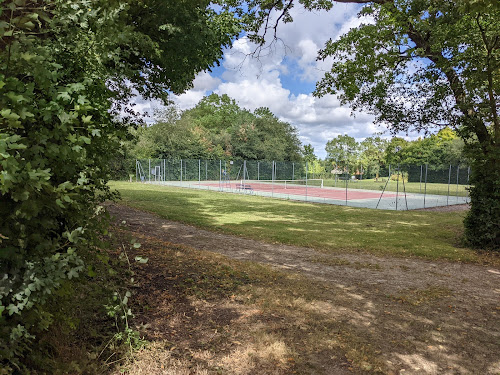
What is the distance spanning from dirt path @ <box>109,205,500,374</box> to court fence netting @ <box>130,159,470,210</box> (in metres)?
14.3

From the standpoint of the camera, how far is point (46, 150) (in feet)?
6.37

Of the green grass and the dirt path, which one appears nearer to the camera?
the dirt path

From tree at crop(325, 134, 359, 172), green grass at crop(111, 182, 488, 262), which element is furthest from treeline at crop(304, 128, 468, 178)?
green grass at crop(111, 182, 488, 262)

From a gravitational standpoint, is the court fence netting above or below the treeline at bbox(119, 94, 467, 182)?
below

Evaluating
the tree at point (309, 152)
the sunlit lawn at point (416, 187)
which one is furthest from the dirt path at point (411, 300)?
the tree at point (309, 152)

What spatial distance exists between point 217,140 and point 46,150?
54.2 m

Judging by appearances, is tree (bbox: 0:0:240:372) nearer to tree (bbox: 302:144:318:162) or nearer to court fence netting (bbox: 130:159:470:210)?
court fence netting (bbox: 130:159:470:210)

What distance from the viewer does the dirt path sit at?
3285 millimetres

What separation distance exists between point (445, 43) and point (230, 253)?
301 inches

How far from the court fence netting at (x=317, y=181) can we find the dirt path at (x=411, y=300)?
14254mm

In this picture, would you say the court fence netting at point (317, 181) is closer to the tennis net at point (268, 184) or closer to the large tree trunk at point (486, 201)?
the tennis net at point (268, 184)

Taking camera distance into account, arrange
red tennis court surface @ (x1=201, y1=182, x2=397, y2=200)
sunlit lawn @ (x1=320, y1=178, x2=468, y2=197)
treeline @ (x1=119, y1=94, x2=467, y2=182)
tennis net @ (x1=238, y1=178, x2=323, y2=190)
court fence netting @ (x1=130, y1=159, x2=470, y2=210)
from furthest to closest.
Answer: treeline @ (x1=119, y1=94, x2=467, y2=182) → tennis net @ (x1=238, y1=178, x2=323, y2=190) → red tennis court surface @ (x1=201, y1=182, x2=397, y2=200) → sunlit lawn @ (x1=320, y1=178, x2=468, y2=197) → court fence netting @ (x1=130, y1=159, x2=470, y2=210)

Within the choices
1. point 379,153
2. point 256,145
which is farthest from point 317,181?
point 379,153

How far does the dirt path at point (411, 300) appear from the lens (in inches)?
129
